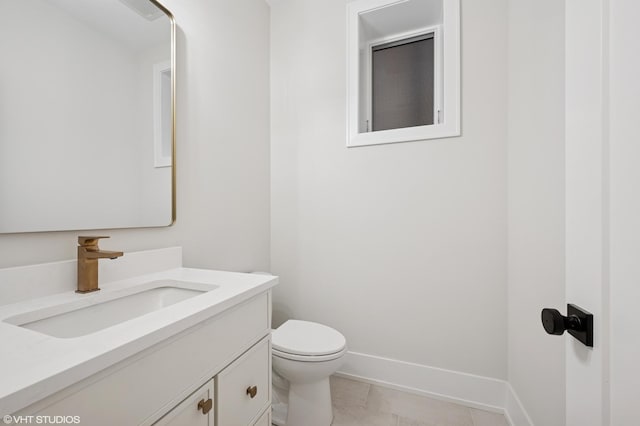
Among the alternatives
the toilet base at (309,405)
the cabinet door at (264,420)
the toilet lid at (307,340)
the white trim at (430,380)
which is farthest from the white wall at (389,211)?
the cabinet door at (264,420)

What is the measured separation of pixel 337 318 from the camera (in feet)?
6.28

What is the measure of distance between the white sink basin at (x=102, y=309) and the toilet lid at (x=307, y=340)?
584mm

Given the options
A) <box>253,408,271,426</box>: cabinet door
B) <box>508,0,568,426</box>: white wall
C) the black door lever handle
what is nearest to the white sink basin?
<box>253,408,271,426</box>: cabinet door

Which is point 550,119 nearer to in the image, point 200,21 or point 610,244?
point 610,244

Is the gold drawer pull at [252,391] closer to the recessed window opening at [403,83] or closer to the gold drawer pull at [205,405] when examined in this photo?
the gold drawer pull at [205,405]

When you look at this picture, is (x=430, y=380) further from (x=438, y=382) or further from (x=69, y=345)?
(x=69, y=345)

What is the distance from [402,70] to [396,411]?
2.17 m

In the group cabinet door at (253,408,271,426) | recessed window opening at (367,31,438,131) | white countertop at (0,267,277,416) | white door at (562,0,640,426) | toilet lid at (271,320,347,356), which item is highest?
recessed window opening at (367,31,438,131)

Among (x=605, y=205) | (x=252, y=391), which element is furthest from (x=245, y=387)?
(x=605, y=205)

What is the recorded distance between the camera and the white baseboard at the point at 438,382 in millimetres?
1525

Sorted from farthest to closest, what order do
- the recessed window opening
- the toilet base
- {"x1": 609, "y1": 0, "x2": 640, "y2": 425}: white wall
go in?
the recessed window opening → the toilet base → {"x1": 609, "y1": 0, "x2": 640, "y2": 425}: white wall

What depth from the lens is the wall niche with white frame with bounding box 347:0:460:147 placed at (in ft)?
5.35

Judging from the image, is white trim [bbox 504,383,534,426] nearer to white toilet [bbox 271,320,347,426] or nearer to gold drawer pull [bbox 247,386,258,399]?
white toilet [bbox 271,320,347,426]

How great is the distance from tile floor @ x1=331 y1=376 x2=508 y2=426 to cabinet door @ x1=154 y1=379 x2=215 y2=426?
3.23ft
